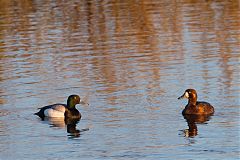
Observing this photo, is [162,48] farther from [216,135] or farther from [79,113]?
[216,135]

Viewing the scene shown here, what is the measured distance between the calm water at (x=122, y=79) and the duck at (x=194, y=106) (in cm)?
21

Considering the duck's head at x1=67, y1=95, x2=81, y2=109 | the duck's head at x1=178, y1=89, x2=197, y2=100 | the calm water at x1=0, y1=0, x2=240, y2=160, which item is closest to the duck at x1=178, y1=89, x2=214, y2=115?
the duck's head at x1=178, y1=89, x2=197, y2=100

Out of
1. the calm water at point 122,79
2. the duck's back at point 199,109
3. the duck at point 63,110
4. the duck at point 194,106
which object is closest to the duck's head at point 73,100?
the duck at point 63,110

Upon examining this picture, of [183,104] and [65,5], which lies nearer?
[183,104]

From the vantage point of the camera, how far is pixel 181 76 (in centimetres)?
2072

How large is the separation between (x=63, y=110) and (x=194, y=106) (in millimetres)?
2426

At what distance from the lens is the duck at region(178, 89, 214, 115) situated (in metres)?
17.6

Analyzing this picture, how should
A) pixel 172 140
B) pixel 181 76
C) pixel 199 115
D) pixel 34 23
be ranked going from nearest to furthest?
pixel 172 140 < pixel 199 115 < pixel 181 76 < pixel 34 23

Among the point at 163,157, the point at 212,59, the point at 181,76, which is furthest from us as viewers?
the point at 212,59

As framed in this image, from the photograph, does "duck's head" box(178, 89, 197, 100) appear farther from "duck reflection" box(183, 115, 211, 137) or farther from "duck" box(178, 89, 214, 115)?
"duck reflection" box(183, 115, 211, 137)

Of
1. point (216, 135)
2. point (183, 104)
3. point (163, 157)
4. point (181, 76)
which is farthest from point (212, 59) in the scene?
point (163, 157)

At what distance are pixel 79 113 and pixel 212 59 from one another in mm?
5486

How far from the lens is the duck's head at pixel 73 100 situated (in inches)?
722

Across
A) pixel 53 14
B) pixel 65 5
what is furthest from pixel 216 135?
pixel 65 5
